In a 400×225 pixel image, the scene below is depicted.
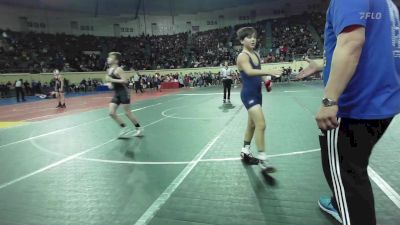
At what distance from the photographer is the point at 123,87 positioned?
7535 millimetres

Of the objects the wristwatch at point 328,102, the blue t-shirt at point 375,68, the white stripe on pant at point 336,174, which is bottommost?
the white stripe on pant at point 336,174

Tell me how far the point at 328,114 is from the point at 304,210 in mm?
1878

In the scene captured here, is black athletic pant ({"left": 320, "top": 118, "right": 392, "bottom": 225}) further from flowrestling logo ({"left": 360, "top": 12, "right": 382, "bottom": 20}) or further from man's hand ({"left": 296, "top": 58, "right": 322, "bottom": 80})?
man's hand ({"left": 296, "top": 58, "right": 322, "bottom": 80})

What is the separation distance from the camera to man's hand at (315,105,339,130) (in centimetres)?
164

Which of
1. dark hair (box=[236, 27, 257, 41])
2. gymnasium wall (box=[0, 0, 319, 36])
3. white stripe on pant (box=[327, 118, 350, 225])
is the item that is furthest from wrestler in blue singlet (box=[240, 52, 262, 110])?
gymnasium wall (box=[0, 0, 319, 36])

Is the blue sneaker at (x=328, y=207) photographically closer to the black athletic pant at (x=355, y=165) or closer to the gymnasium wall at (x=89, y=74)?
the black athletic pant at (x=355, y=165)

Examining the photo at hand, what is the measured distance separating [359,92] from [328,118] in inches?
9.4

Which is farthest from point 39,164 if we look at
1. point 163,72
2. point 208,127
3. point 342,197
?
point 163,72

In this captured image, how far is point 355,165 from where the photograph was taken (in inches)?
67.4

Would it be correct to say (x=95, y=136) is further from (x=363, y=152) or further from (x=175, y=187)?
(x=363, y=152)

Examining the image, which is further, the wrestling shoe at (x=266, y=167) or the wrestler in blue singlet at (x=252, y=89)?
the wrestler in blue singlet at (x=252, y=89)

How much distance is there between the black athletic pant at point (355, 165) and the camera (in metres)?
1.70

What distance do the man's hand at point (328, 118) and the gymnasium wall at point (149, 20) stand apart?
137 ft

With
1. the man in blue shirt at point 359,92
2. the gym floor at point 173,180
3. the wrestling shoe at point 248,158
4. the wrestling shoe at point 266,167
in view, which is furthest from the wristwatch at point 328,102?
the wrestling shoe at point 248,158
